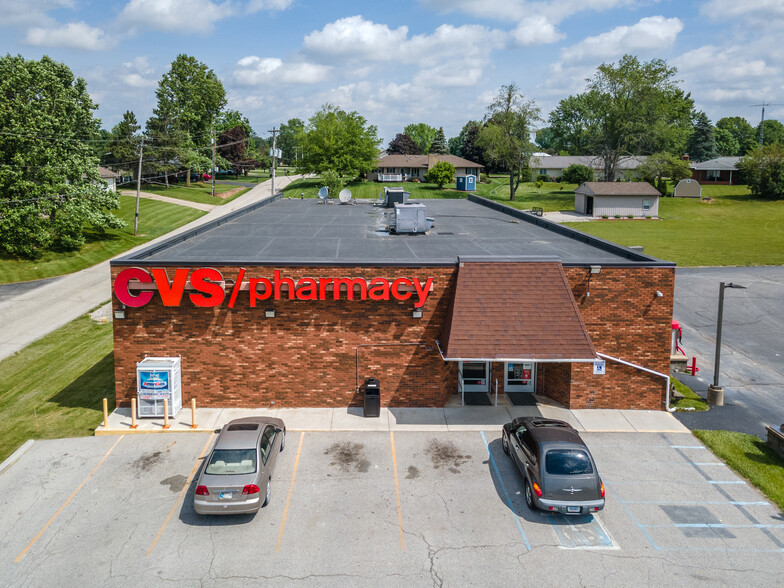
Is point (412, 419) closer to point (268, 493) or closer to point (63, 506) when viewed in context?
point (268, 493)

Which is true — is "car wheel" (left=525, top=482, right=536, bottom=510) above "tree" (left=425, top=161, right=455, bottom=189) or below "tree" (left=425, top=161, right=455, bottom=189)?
below

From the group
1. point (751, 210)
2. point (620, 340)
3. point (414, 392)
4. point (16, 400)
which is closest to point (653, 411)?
point (620, 340)

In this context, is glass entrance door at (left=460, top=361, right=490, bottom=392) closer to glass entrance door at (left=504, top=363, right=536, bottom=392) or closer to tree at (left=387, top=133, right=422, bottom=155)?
glass entrance door at (left=504, top=363, right=536, bottom=392)

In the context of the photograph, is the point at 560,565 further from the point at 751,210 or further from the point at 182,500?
the point at 751,210

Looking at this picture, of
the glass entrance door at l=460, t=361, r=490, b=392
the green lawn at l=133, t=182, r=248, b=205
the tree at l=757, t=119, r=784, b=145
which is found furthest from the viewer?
the tree at l=757, t=119, r=784, b=145

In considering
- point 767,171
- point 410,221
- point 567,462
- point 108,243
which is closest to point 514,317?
point 567,462

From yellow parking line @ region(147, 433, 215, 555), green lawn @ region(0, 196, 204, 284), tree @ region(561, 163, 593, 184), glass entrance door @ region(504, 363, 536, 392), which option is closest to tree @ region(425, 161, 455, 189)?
tree @ region(561, 163, 593, 184)

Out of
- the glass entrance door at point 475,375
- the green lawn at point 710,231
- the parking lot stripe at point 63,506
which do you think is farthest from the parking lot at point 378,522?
the green lawn at point 710,231
